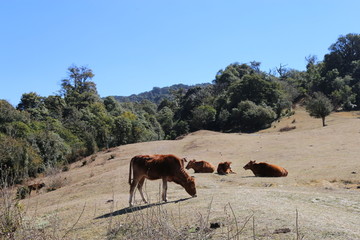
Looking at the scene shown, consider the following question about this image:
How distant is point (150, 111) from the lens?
99938mm

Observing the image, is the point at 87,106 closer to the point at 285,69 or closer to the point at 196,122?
the point at 196,122

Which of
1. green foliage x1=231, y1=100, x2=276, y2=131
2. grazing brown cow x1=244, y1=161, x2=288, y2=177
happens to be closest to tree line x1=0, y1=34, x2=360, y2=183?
green foliage x1=231, y1=100, x2=276, y2=131

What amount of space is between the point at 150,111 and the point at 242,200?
91.5m

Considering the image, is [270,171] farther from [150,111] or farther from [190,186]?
[150,111]

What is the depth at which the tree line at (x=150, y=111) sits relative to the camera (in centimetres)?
4134

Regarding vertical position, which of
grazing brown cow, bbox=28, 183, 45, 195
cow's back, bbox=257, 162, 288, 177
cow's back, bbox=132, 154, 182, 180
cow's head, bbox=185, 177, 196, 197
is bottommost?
grazing brown cow, bbox=28, 183, 45, 195

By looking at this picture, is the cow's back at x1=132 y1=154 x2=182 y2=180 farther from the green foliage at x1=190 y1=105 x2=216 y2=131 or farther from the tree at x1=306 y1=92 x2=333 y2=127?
the green foliage at x1=190 y1=105 x2=216 y2=131

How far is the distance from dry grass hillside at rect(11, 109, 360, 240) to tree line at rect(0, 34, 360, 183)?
10.8m

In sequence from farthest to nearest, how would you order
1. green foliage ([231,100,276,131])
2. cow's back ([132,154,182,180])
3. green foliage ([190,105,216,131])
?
green foliage ([190,105,216,131]) → green foliage ([231,100,276,131]) → cow's back ([132,154,182,180])

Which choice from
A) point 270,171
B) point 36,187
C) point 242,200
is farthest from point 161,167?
point 36,187

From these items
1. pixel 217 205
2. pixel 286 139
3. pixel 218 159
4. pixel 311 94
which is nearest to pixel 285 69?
pixel 311 94

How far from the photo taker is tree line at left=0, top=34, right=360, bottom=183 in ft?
136

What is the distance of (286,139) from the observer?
3212 cm

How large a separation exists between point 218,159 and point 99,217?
15.7 metres
